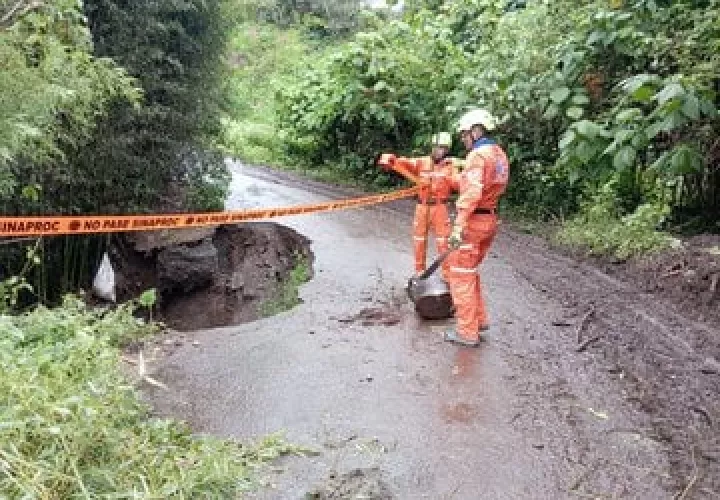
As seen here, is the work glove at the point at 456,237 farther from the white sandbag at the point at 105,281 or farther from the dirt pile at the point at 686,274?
the white sandbag at the point at 105,281

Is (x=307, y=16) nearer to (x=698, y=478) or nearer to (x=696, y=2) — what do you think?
(x=696, y=2)

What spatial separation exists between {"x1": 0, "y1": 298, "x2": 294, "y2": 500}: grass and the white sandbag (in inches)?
220

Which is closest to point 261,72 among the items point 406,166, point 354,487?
point 406,166

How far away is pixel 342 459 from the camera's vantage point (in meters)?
4.70

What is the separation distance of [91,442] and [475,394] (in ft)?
9.75

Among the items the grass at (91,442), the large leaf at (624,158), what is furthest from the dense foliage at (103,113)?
the large leaf at (624,158)

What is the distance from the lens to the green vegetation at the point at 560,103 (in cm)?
769

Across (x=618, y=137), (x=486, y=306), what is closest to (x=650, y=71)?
(x=618, y=137)

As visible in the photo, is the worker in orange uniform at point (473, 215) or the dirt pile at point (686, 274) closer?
the worker in orange uniform at point (473, 215)

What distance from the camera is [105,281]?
35.0 ft

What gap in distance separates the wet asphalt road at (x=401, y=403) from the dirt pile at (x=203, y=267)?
7.65 feet

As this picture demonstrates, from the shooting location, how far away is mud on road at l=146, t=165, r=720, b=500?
452 centimetres

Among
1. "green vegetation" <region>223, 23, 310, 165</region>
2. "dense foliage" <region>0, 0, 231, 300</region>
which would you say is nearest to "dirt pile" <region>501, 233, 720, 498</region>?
"dense foliage" <region>0, 0, 231, 300</region>

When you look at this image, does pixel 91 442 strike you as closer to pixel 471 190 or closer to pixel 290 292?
pixel 471 190
